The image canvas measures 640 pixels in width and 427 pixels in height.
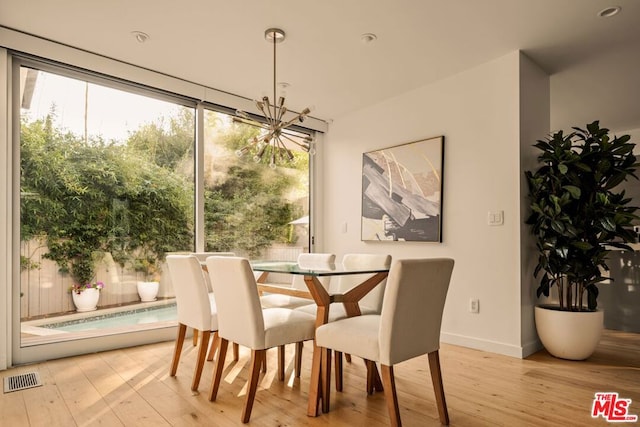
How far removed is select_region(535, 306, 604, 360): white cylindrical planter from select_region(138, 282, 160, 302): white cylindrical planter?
3.54m

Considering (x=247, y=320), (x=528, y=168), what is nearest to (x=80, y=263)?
(x=247, y=320)

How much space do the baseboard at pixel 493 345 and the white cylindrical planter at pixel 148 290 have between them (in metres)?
2.85

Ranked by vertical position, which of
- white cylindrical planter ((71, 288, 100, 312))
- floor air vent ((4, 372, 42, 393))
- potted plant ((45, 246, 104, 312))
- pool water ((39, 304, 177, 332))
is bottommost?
floor air vent ((4, 372, 42, 393))

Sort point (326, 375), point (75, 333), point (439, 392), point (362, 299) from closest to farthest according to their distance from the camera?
point (439, 392)
point (326, 375)
point (362, 299)
point (75, 333)

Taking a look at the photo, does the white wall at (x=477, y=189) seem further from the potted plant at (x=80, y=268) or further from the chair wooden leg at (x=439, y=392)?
the potted plant at (x=80, y=268)

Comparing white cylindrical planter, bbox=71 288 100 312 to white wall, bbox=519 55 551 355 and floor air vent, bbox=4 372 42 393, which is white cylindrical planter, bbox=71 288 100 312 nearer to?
floor air vent, bbox=4 372 42 393

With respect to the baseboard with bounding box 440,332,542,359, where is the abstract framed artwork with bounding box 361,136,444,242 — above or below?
above

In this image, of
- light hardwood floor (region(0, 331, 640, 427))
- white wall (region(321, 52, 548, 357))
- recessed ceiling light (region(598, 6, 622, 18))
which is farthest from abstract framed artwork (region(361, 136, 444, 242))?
recessed ceiling light (region(598, 6, 622, 18))

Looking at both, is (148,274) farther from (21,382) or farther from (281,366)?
(281,366)

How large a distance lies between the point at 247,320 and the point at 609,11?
321 centimetres

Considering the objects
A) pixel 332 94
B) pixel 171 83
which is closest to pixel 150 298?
pixel 171 83

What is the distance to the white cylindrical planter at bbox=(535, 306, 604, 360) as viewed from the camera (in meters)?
3.20

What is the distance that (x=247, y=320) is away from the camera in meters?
2.22

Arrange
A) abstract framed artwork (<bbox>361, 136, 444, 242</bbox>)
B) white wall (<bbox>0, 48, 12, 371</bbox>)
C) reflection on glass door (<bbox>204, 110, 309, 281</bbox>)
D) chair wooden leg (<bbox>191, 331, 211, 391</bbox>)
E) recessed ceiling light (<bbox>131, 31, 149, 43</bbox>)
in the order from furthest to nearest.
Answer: reflection on glass door (<bbox>204, 110, 309, 281</bbox>)
abstract framed artwork (<bbox>361, 136, 444, 242</bbox>)
recessed ceiling light (<bbox>131, 31, 149, 43</bbox>)
white wall (<bbox>0, 48, 12, 371</bbox>)
chair wooden leg (<bbox>191, 331, 211, 391</bbox>)
